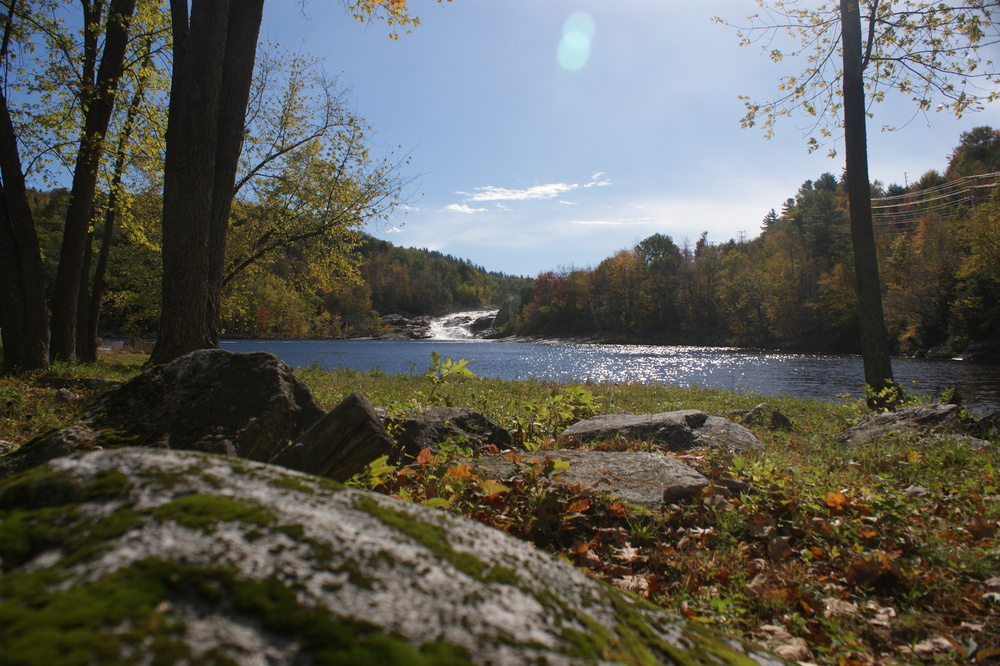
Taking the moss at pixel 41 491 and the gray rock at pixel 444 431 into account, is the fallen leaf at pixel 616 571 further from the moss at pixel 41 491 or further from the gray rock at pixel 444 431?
the moss at pixel 41 491

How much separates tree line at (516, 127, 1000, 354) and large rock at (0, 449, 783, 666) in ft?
148

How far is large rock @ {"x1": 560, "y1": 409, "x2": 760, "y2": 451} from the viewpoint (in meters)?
6.46

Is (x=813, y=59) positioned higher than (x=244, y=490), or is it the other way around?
(x=813, y=59)

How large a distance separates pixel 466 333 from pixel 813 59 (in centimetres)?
10967

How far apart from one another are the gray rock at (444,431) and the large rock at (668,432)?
0.98 meters

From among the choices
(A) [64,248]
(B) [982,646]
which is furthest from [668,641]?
(A) [64,248]

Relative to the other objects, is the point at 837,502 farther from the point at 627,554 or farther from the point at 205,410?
the point at 205,410

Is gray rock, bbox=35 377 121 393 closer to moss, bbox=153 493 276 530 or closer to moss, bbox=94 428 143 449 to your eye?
moss, bbox=94 428 143 449

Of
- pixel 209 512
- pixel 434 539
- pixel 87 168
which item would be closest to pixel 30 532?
pixel 209 512

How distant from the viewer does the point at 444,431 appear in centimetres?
581

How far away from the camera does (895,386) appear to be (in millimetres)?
9703

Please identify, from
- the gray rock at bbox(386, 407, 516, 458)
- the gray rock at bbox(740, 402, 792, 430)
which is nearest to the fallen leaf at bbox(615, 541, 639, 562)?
the gray rock at bbox(386, 407, 516, 458)

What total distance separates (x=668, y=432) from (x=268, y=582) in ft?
20.1

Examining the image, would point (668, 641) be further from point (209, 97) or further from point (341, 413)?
point (209, 97)
